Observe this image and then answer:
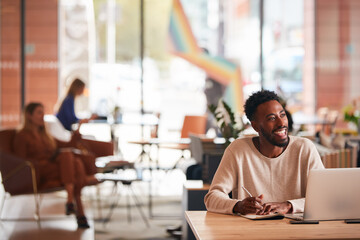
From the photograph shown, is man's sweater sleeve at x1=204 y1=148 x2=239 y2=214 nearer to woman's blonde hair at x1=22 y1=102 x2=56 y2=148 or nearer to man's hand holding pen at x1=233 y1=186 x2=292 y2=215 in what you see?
man's hand holding pen at x1=233 y1=186 x2=292 y2=215

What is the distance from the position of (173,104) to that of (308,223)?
8819 millimetres

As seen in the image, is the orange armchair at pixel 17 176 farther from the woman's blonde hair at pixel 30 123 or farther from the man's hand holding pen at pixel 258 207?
the man's hand holding pen at pixel 258 207

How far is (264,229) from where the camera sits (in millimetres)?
2428

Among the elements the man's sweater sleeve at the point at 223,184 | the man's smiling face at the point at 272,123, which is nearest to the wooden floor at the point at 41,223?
the man's sweater sleeve at the point at 223,184

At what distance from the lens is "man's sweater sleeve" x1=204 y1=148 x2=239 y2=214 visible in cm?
286

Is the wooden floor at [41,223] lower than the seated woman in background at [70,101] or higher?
lower

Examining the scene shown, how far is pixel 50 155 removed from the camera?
6555 mm

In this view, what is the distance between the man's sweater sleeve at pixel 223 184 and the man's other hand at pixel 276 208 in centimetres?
19

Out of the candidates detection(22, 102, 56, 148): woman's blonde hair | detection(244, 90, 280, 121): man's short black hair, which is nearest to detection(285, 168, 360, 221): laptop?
detection(244, 90, 280, 121): man's short black hair

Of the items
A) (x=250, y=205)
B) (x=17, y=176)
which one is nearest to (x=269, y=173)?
(x=250, y=205)

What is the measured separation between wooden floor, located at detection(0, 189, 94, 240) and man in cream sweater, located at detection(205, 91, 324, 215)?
9.73ft

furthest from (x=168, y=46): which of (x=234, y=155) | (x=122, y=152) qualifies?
(x=234, y=155)

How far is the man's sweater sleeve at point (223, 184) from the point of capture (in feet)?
9.37

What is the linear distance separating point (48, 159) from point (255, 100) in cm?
387
